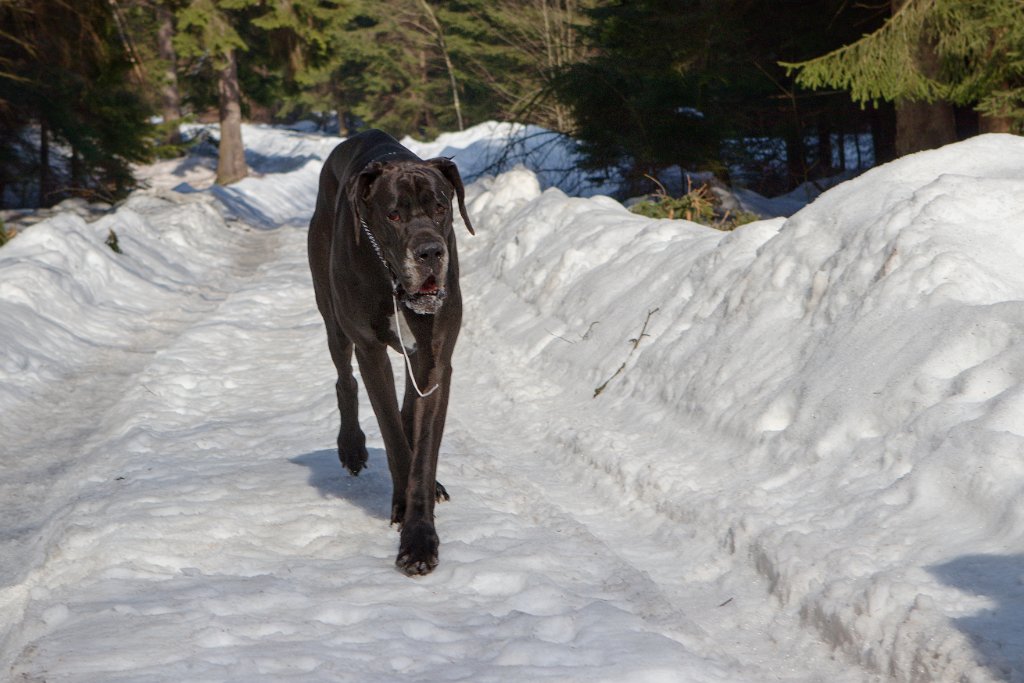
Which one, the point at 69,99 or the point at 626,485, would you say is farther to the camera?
the point at 69,99

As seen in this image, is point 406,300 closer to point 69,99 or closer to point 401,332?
point 401,332

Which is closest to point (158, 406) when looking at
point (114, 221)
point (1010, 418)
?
point (1010, 418)

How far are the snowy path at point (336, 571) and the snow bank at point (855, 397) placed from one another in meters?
0.26

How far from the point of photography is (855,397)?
4648 mm

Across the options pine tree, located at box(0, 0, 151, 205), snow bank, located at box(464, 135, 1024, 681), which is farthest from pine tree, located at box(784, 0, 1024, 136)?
pine tree, located at box(0, 0, 151, 205)

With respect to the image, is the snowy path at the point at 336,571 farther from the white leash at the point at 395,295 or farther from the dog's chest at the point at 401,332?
the dog's chest at the point at 401,332

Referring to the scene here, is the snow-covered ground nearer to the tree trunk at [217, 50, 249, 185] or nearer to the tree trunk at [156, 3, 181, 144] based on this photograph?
the tree trunk at [217, 50, 249, 185]

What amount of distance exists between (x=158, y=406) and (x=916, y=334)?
16.9 ft

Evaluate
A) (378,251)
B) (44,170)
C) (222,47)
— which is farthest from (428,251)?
(222,47)

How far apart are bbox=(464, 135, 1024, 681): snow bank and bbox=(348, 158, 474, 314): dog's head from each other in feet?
5.15

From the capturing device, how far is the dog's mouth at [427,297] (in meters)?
4.26

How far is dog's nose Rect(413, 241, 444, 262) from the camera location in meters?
4.16

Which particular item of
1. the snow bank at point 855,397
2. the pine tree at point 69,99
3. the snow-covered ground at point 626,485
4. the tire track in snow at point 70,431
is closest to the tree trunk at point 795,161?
the snow-covered ground at point 626,485

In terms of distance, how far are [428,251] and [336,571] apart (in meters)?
1.37
